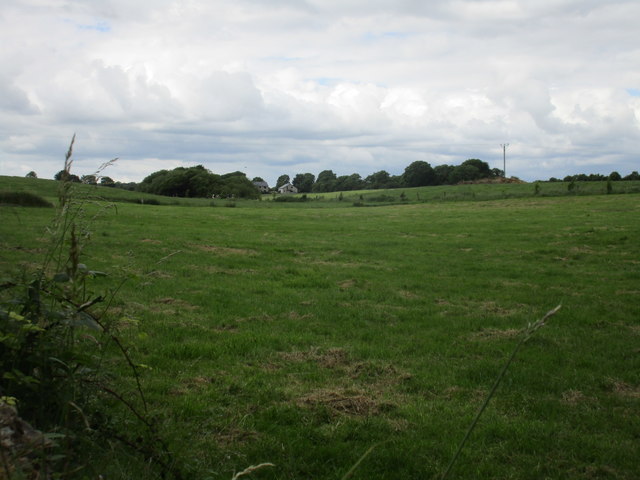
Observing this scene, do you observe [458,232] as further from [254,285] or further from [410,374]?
[410,374]

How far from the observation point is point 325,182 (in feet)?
495

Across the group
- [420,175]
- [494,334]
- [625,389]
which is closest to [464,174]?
[420,175]

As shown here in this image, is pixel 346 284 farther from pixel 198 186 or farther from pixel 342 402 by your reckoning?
pixel 198 186

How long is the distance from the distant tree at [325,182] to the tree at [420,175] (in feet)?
85.2

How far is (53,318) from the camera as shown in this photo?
3.61m

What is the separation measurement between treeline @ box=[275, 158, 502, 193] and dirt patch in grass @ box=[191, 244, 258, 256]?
341 ft

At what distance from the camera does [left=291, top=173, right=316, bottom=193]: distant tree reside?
6325 inches

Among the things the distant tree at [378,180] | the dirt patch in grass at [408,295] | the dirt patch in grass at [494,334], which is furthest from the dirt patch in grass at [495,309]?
the distant tree at [378,180]

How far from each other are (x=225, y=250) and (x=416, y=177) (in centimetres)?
10604

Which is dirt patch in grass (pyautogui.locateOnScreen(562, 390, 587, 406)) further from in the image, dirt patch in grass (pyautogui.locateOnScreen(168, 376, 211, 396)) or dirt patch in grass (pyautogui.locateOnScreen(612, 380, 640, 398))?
dirt patch in grass (pyautogui.locateOnScreen(168, 376, 211, 396))

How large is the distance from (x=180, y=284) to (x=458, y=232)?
19.6 metres

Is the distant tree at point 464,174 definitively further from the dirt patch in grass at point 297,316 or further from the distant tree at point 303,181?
the dirt patch in grass at point 297,316

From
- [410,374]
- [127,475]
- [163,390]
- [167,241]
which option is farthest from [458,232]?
[127,475]

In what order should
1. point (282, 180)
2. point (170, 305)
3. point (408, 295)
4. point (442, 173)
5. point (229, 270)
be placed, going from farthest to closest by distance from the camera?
point (282, 180)
point (442, 173)
point (229, 270)
point (408, 295)
point (170, 305)
